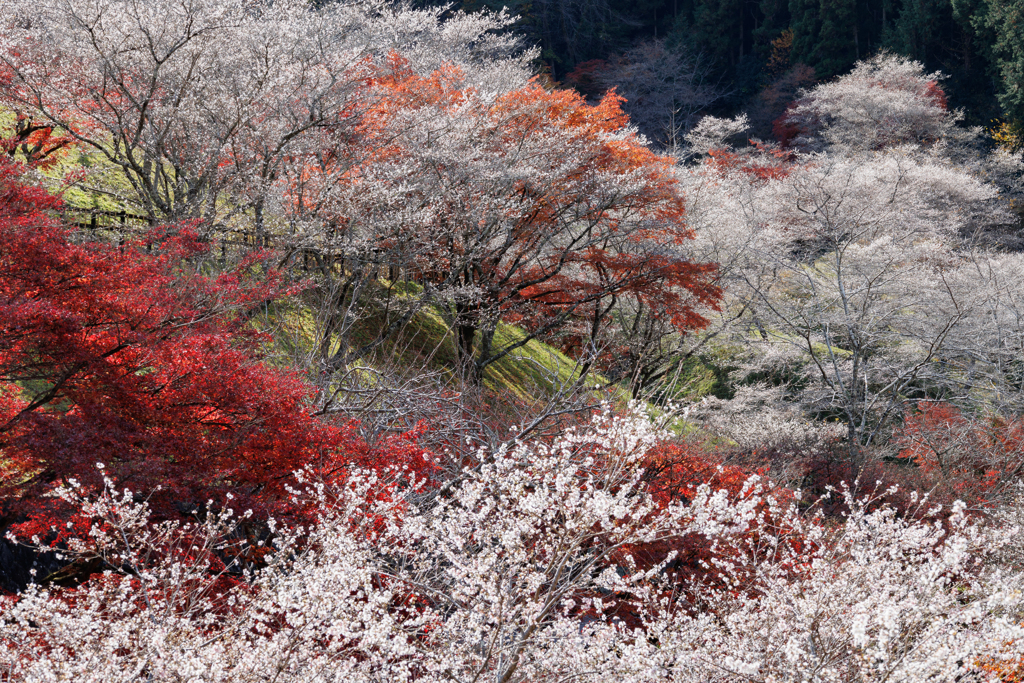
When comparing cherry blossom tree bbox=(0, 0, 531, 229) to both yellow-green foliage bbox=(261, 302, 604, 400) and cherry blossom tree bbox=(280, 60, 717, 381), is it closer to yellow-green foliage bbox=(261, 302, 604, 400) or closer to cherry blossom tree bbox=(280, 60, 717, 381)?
cherry blossom tree bbox=(280, 60, 717, 381)

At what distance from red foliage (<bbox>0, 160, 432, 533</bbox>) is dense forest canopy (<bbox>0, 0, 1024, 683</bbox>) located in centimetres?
3

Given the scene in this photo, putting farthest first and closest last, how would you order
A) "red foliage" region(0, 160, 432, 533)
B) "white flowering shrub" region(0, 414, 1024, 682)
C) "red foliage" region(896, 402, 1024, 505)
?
1. "red foliage" region(896, 402, 1024, 505)
2. "red foliage" region(0, 160, 432, 533)
3. "white flowering shrub" region(0, 414, 1024, 682)

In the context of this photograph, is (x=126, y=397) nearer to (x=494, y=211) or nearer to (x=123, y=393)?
(x=123, y=393)

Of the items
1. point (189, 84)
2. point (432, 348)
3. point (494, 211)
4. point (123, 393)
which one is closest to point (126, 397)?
point (123, 393)

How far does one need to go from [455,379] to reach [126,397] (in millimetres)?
6607

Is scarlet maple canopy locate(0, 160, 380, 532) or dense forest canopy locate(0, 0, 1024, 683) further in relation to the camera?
scarlet maple canopy locate(0, 160, 380, 532)

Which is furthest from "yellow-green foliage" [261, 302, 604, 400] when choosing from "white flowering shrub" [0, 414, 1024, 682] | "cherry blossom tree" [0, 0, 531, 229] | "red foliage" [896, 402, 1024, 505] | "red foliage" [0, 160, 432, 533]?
"white flowering shrub" [0, 414, 1024, 682]

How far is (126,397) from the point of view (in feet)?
14.8

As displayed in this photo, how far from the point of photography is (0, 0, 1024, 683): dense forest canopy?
3.19 metres

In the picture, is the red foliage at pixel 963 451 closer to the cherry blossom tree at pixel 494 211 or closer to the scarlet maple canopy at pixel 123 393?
the cherry blossom tree at pixel 494 211

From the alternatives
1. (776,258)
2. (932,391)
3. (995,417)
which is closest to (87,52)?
(776,258)

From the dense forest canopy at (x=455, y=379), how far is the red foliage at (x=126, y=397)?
0.09 feet

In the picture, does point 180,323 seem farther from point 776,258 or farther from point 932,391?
point 932,391

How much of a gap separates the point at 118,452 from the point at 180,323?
1.29 metres
